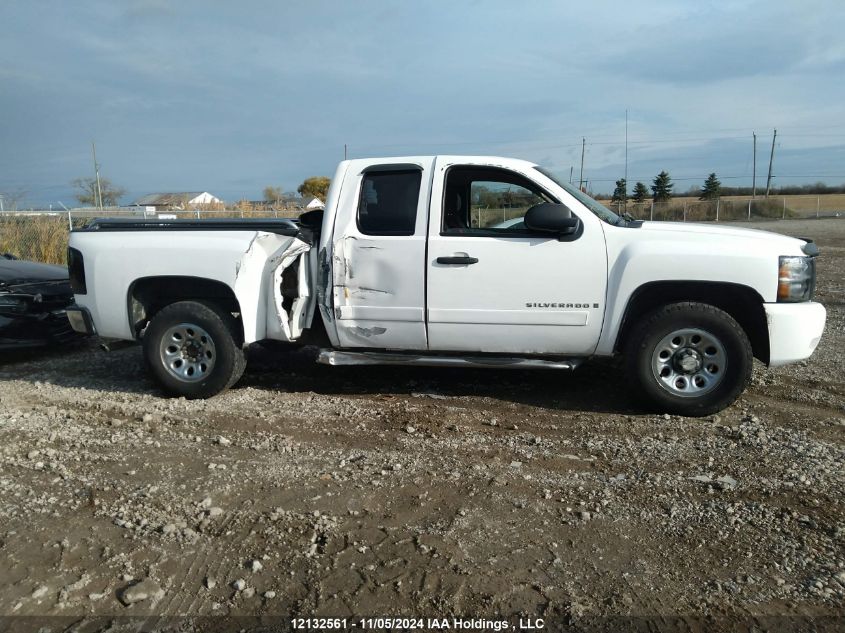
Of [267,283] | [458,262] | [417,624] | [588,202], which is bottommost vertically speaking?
[417,624]

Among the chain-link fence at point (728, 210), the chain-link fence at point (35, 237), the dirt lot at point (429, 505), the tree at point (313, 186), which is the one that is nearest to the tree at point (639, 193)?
the chain-link fence at point (728, 210)

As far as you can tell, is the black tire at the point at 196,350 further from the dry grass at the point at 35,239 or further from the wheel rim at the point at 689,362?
the dry grass at the point at 35,239

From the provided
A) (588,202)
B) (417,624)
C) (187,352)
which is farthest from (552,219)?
(187,352)

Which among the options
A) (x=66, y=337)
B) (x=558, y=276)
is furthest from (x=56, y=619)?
(x=66, y=337)

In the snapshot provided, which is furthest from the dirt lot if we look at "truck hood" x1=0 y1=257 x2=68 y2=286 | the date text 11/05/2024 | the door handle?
"truck hood" x1=0 y1=257 x2=68 y2=286

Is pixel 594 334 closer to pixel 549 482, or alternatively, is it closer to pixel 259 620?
pixel 549 482

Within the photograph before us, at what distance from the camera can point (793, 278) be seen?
4898 mm

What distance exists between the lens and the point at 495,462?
4.37 metres

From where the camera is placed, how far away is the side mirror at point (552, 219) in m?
4.99

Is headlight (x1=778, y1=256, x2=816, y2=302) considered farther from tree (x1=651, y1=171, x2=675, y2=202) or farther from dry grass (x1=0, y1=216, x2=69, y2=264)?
tree (x1=651, y1=171, x2=675, y2=202)

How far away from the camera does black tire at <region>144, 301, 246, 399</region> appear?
5.68 metres

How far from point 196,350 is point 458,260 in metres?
2.43

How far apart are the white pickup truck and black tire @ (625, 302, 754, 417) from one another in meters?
0.01

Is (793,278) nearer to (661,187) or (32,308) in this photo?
(32,308)
